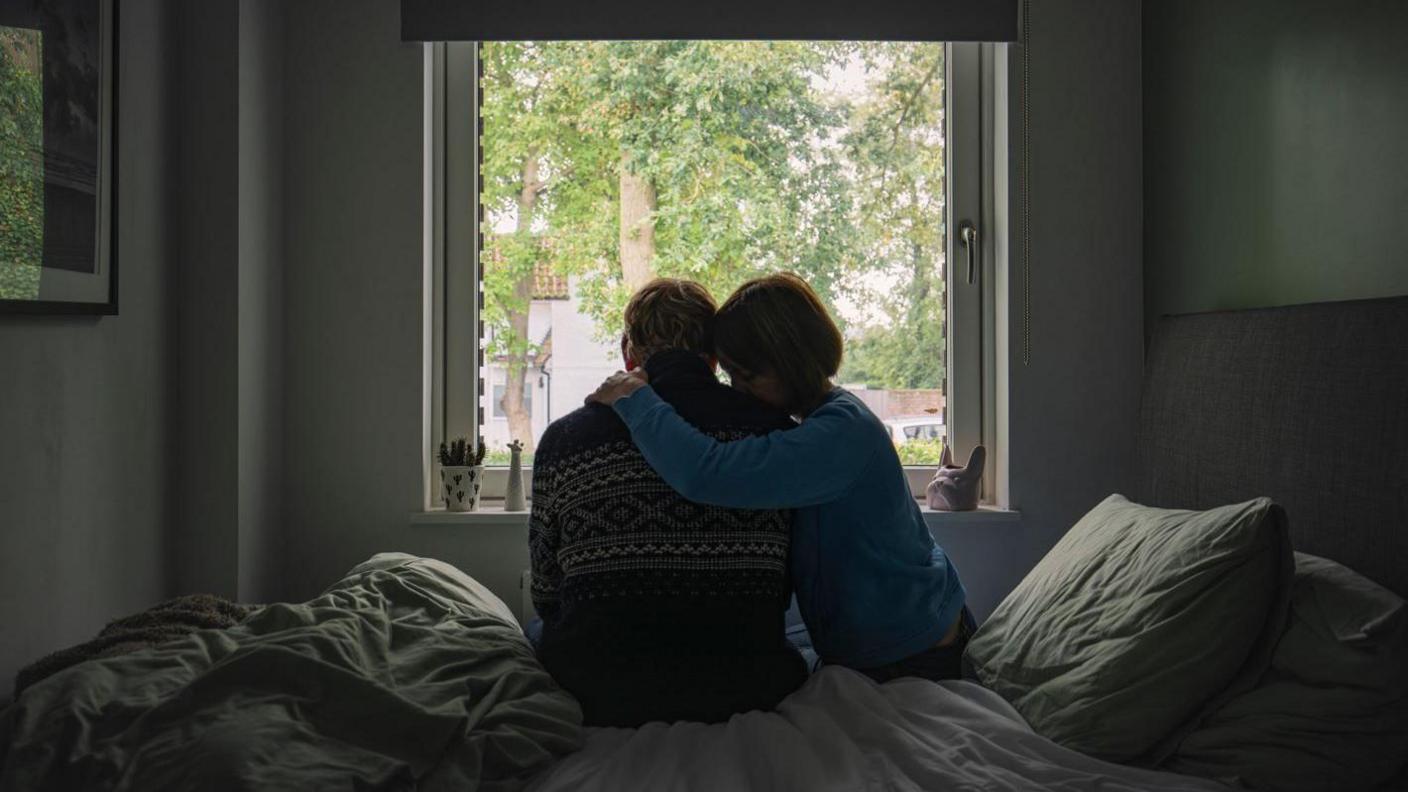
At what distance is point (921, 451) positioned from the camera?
2.99 meters

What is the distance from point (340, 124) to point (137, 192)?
0.62m

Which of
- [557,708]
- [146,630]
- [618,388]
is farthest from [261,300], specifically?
[557,708]

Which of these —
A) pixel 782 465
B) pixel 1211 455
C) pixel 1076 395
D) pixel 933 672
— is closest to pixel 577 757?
pixel 782 465

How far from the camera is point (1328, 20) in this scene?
2043 millimetres

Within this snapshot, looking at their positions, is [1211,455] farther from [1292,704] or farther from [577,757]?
[577,757]

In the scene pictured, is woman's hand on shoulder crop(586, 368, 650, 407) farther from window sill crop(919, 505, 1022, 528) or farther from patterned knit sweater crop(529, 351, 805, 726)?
window sill crop(919, 505, 1022, 528)

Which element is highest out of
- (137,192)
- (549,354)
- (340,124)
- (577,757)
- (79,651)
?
(340,124)

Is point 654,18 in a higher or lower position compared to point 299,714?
higher

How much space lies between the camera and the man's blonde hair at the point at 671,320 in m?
1.95

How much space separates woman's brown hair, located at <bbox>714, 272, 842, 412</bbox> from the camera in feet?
6.13

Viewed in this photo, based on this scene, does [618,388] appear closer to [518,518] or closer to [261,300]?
[518,518]

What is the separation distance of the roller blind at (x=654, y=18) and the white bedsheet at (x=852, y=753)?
1.74 m

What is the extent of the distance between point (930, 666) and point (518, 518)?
4.13 feet

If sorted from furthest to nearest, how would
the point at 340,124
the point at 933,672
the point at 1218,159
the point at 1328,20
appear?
1. the point at 340,124
2. the point at 1218,159
3. the point at 1328,20
4. the point at 933,672
